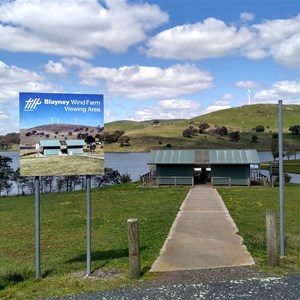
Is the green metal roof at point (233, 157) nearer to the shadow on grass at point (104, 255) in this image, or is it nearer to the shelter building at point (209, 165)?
the shelter building at point (209, 165)

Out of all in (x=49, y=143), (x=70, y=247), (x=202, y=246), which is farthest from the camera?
(x=70, y=247)

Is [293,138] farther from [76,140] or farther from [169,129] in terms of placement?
[76,140]

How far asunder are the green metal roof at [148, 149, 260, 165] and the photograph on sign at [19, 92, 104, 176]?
2690cm

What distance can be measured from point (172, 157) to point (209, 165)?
328cm

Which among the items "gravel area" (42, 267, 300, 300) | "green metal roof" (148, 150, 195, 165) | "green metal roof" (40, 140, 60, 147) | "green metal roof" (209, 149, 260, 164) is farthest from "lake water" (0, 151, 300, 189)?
"gravel area" (42, 267, 300, 300)

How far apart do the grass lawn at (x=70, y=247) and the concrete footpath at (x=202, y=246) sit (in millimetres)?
329

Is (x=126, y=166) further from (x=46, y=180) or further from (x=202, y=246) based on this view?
(x=202, y=246)

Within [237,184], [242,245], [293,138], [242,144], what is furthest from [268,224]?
[293,138]

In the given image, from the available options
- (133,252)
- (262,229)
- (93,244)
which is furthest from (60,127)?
(262,229)

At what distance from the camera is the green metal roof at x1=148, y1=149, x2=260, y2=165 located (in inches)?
1348

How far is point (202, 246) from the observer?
32.2ft

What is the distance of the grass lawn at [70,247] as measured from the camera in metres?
7.21

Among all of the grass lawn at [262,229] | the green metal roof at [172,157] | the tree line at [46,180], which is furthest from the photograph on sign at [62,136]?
the tree line at [46,180]

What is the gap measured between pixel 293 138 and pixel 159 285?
526 feet
